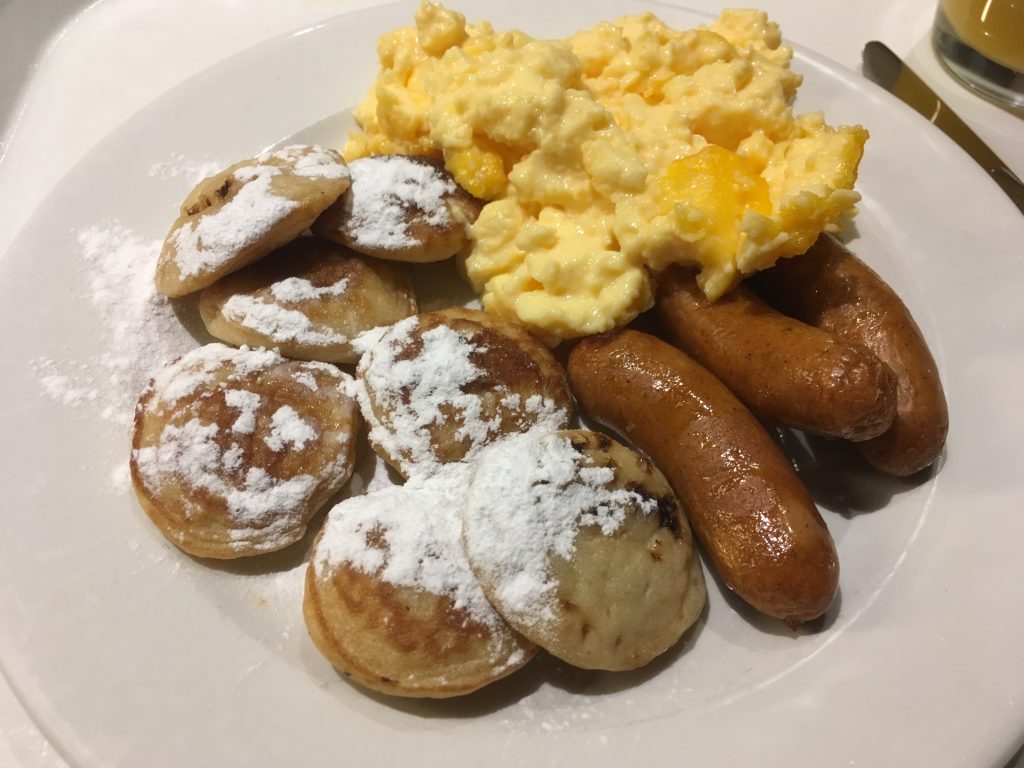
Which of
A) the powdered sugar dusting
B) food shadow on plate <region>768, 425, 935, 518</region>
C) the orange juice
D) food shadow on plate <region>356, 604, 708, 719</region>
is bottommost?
food shadow on plate <region>356, 604, 708, 719</region>

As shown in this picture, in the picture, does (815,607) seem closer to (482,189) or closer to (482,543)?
(482,543)

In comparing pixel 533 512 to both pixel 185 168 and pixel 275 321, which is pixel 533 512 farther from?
pixel 185 168

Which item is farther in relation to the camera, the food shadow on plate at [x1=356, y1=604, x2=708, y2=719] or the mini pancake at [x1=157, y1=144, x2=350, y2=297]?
the mini pancake at [x1=157, y1=144, x2=350, y2=297]

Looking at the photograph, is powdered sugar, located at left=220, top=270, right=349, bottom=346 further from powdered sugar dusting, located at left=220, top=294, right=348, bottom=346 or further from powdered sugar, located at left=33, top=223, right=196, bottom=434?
powdered sugar, located at left=33, top=223, right=196, bottom=434

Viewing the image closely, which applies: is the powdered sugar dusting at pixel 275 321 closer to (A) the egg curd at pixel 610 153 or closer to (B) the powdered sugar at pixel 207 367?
(B) the powdered sugar at pixel 207 367

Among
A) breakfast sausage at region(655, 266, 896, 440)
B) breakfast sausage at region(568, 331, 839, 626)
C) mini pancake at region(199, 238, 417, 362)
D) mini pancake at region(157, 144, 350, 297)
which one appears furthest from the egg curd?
mini pancake at region(157, 144, 350, 297)

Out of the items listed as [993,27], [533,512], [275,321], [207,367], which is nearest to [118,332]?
[207,367]
